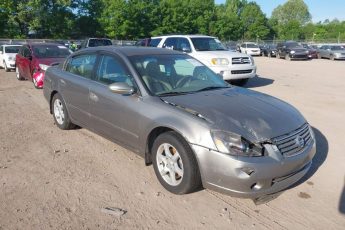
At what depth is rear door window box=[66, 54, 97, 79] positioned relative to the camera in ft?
17.6

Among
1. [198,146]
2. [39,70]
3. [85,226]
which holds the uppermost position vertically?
[39,70]

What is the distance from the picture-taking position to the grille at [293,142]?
3605 mm

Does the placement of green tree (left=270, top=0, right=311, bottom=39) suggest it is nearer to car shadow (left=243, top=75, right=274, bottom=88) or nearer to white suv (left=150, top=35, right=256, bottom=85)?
car shadow (left=243, top=75, right=274, bottom=88)

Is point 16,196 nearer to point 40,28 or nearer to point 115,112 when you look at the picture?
point 115,112

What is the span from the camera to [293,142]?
374 cm

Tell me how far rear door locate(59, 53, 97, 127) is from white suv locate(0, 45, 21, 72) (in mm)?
12241

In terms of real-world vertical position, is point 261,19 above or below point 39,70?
above

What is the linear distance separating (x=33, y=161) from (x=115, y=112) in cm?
138

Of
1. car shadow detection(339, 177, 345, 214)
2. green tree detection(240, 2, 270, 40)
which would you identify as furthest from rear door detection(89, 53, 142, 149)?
green tree detection(240, 2, 270, 40)

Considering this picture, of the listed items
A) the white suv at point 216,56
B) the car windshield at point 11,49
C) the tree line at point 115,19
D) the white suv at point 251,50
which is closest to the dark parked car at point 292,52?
the white suv at point 251,50

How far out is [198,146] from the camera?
11.7ft

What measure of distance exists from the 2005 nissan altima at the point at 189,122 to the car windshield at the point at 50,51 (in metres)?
6.65

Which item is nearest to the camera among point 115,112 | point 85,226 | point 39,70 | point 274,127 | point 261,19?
point 85,226

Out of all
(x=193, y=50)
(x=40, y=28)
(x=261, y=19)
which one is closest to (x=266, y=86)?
(x=193, y=50)
